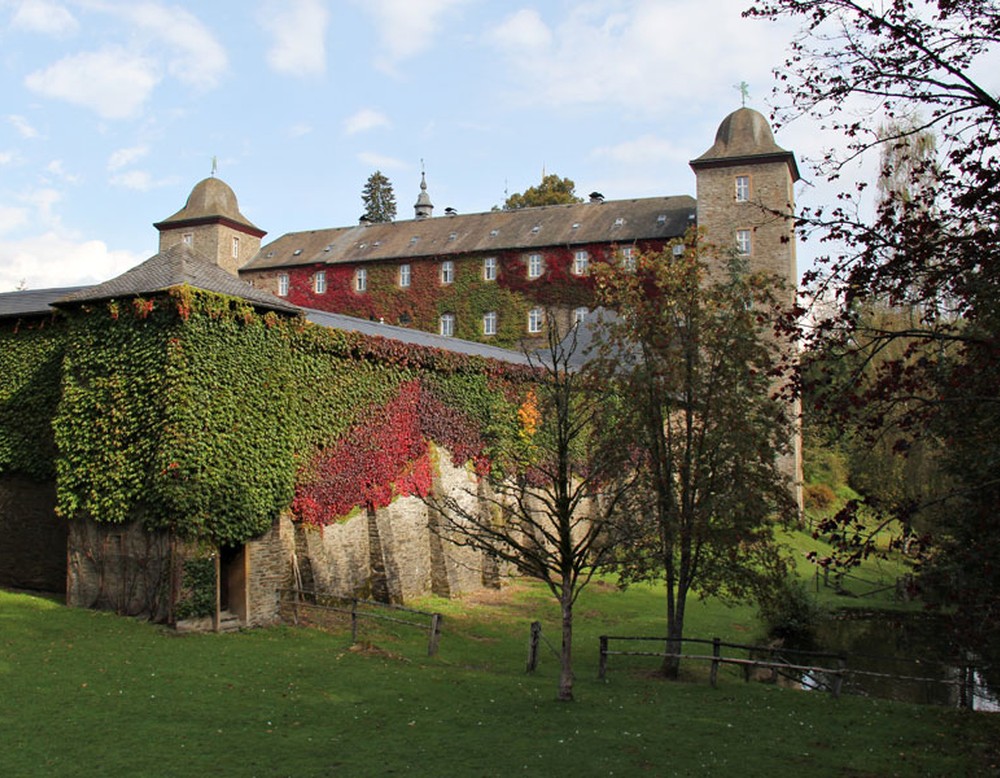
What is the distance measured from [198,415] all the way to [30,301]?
9124mm

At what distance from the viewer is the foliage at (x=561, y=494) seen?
13039mm

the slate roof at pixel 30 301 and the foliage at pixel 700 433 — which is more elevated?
the slate roof at pixel 30 301

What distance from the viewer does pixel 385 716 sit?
11844 mm

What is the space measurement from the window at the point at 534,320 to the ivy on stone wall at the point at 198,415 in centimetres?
2801

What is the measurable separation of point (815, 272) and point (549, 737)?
6578 mm

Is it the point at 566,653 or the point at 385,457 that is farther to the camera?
the point at 385,457

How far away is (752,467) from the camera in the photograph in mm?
17406

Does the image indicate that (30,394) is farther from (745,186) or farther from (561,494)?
(745,186)

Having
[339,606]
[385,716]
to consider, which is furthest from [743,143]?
[385,716]

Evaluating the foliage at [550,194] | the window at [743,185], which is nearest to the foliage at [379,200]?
the foliage at [550,194]

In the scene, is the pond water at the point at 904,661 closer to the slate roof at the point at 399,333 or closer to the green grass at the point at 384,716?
the green grass at the point at 384,716

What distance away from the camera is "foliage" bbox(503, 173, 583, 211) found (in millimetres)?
→ 60500

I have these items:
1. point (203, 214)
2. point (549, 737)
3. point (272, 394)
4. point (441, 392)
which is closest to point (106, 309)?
point (272, 394)

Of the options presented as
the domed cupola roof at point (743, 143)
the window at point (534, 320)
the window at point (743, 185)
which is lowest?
the window at point (534, 320)
